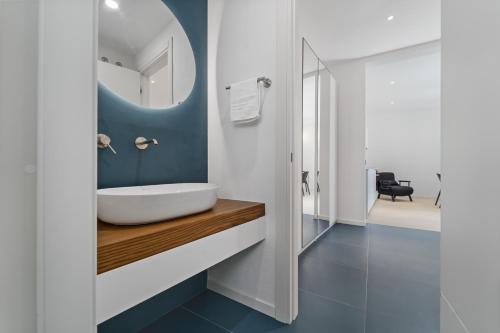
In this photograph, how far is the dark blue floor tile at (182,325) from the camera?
1.27m

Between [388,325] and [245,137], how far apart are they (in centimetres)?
156

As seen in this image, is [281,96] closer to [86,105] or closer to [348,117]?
[86,105]

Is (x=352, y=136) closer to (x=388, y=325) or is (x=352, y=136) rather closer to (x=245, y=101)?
(x=245, y=101)

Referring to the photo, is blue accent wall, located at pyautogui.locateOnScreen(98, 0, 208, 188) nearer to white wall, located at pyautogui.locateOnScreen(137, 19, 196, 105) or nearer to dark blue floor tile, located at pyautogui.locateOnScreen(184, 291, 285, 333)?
white wall, located at pyautogui.locateOnScreen(137, 19, 196, 105)

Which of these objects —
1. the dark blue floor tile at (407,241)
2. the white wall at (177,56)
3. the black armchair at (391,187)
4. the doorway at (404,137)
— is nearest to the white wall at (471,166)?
the white wall at (177,56)

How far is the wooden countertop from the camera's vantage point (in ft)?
2.27

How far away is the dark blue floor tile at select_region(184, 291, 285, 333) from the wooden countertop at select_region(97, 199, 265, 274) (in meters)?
0.69

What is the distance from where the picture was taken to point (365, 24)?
2.63m

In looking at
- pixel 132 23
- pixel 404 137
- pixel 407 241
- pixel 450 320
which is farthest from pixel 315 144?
pixel 404 137

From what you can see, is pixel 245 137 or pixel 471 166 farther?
pixel 245 137

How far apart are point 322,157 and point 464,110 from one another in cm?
259

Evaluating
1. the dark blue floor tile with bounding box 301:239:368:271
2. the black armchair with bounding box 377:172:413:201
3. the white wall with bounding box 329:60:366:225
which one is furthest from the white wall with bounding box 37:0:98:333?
the black armchair with bounding box 377:172:413:201

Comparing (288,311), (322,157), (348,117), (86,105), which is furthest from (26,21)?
(348,117)

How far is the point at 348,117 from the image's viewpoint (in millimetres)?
3574
